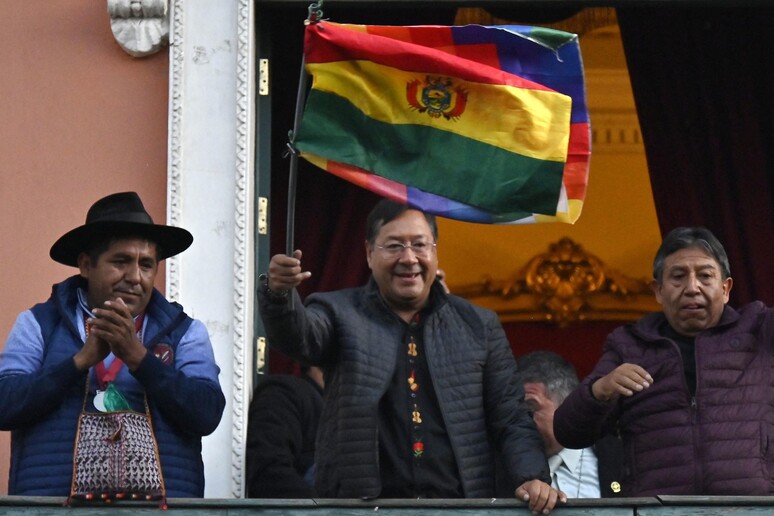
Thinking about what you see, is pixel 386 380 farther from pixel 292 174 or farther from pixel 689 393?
pixel 689 393

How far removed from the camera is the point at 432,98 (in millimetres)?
7289

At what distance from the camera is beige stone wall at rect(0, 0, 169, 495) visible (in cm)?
868

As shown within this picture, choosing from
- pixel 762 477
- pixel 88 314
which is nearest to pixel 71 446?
pixel 88 314

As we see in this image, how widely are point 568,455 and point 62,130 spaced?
8.60ft

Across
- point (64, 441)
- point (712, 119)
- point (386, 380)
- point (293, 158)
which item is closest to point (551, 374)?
point (386, 380)

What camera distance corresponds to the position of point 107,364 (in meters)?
6.95

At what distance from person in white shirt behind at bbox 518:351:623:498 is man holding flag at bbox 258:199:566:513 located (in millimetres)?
701

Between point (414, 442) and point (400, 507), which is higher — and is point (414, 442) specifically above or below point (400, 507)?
above

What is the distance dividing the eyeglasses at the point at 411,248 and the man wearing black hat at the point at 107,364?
714 mm

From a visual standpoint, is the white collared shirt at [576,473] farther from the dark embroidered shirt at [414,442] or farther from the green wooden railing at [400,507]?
the green wooden railing at [400,507]

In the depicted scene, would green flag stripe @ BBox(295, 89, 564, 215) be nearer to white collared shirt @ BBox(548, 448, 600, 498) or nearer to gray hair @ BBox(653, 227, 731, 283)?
gray hair @ BBox(653, 227, 731, 283)

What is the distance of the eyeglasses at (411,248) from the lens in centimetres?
723

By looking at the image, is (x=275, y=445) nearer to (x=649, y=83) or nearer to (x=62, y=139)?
(x=62, y=139)

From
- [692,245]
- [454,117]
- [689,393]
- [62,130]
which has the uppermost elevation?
[62,130]
